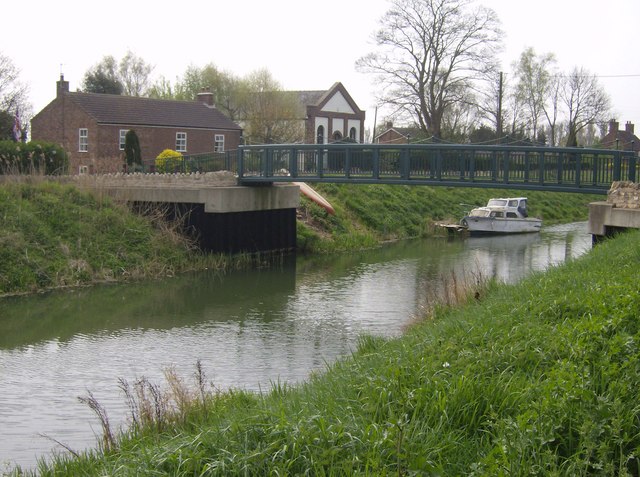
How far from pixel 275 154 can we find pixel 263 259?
3.85 metres

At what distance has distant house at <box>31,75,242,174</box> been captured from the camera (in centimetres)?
4672

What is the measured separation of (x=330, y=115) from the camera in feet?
224

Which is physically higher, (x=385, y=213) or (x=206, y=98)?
(x=206, y=98)

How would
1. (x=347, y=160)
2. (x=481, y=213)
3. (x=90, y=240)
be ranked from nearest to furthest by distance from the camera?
(x=90, y=240) → (x=347, y=160) → (x=481, y=213)

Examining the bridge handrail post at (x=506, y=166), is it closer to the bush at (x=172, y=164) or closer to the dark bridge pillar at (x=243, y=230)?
the dark bridge pillar at (x=243, y=230)

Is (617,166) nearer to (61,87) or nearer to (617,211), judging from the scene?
(617,211)

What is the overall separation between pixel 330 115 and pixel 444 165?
43.2 m

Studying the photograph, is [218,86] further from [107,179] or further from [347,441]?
[347,441]

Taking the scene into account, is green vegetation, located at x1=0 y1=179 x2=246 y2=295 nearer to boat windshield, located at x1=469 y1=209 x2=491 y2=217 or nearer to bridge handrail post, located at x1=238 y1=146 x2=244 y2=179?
bridge handrail post, located at x1=238 y1=146 x2=244 y2=179

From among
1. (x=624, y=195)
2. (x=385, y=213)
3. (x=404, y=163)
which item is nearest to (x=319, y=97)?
(x=385, y=213)

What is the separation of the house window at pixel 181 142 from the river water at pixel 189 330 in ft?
73.0

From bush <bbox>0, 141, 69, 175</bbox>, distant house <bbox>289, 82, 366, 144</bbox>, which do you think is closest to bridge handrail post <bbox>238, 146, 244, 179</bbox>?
bush <bbox>0, 141, 69, 175</bbox>

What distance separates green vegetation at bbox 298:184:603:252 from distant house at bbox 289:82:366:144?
59.0ft

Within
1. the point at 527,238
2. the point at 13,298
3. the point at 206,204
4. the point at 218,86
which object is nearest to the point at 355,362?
the point at 13,298
